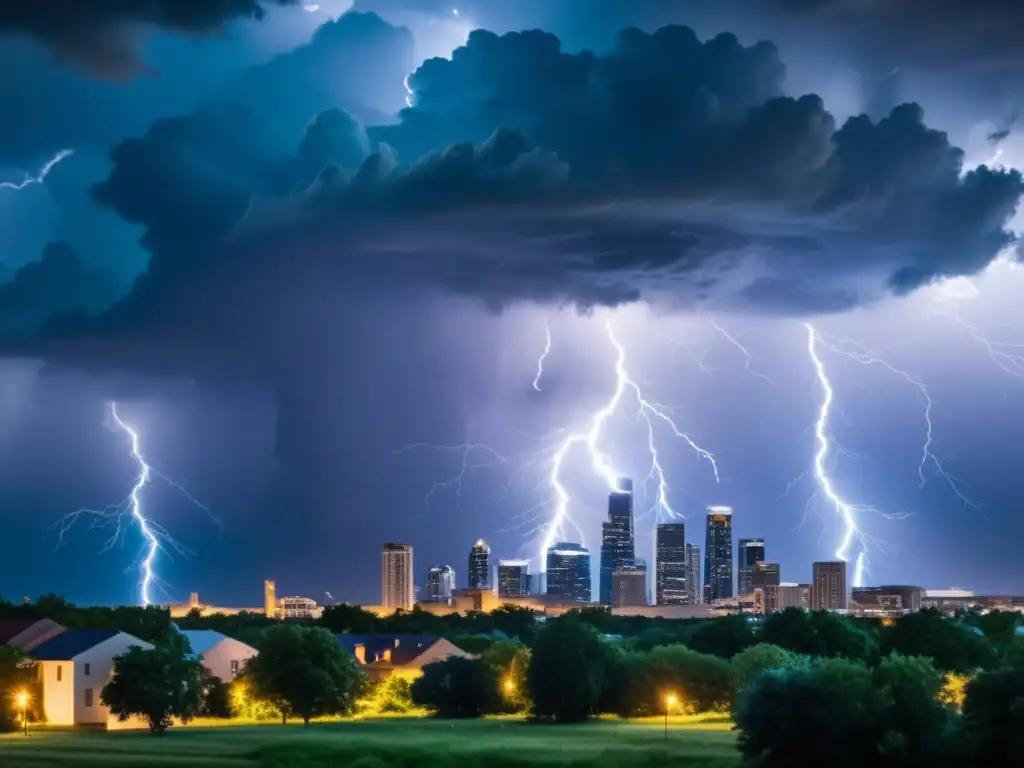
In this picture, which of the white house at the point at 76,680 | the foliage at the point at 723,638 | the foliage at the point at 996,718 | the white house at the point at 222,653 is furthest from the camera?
the foliage at the point at 723,638

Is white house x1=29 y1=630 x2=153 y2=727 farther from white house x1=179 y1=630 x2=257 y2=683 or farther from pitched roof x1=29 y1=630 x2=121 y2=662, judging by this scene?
white house x1=179 y1=630 x2=257 y2=683

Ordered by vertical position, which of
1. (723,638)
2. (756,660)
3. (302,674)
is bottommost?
(723,638)

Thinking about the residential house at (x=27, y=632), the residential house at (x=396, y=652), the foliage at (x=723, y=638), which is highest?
the residential house at (x=27, y=632)

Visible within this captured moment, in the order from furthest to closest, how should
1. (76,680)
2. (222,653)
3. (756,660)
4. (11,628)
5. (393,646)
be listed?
(393,646), (222,653), (11,628), (756,660), (76,680)

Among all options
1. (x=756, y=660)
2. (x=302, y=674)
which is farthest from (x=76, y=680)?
(x=756, y=660)

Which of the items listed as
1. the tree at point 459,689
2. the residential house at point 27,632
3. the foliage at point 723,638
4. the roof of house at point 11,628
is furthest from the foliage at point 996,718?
the roof of house at point 11,628

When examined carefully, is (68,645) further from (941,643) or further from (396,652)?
(941,643)

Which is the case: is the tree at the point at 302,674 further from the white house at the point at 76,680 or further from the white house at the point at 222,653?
the white house at the point at 222,653
